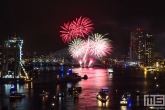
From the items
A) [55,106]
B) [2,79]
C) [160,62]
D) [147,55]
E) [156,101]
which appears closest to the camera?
[156,101]

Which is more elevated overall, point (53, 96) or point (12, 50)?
point (12, 50)

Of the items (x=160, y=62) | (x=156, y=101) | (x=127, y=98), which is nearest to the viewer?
(x=156, y=101)

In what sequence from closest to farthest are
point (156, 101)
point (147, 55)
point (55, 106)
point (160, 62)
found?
point (156, 101), point (55, 106), point (160, 62), point (147, 55)

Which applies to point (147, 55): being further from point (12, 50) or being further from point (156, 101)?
point (156, 101)

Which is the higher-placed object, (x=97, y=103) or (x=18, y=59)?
(x=18, y=59)

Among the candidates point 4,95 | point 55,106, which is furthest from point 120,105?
point 4,95

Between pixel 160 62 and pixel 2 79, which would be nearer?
pixel 2 79

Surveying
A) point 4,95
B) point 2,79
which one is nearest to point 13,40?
point 2,79

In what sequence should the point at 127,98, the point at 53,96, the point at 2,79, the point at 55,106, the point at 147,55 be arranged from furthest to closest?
the point at 147,55
the point at 2,79
the point at 53,96
the point at 127,98
the point at 55,106

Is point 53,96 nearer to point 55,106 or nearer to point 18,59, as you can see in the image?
point 55,106
